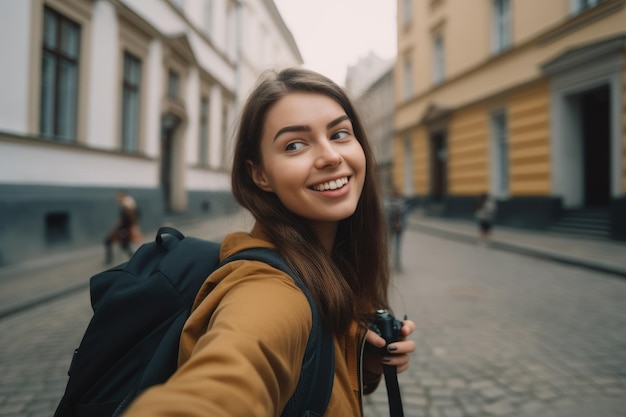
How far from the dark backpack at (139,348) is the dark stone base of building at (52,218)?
7.43 meters

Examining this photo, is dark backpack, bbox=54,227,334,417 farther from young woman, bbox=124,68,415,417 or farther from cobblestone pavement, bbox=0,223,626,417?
cobblestone pavement, bbox=0,223,626,417

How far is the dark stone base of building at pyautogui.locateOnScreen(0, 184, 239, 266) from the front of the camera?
6996mm

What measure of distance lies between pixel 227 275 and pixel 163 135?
46.1 feet

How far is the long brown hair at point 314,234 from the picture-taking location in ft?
3.82

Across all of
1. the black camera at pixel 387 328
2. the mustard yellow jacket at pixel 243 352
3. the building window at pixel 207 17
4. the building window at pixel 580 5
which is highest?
the building window at pixel 207 17

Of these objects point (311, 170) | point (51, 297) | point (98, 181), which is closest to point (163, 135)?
point (98, 181)

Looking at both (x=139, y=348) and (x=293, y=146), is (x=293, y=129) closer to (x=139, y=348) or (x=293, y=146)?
(x=293, y=146)

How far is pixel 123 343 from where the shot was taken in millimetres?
999

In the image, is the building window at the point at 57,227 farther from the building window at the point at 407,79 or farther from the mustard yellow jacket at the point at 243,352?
the building window at the point at 407,79

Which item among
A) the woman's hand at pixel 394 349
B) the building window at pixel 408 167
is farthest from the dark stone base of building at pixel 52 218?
the building window at pixel 408 167

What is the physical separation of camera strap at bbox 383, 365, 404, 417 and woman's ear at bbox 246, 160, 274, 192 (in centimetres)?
72

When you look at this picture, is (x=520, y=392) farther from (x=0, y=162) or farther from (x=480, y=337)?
(x=0, y=162)

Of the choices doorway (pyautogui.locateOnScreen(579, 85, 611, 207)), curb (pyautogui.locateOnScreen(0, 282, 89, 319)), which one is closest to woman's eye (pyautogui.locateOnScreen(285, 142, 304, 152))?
curb (pyautogui.locateOnScreen(0, 282, 89, 319))

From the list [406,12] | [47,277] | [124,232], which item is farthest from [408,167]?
[47,277]
